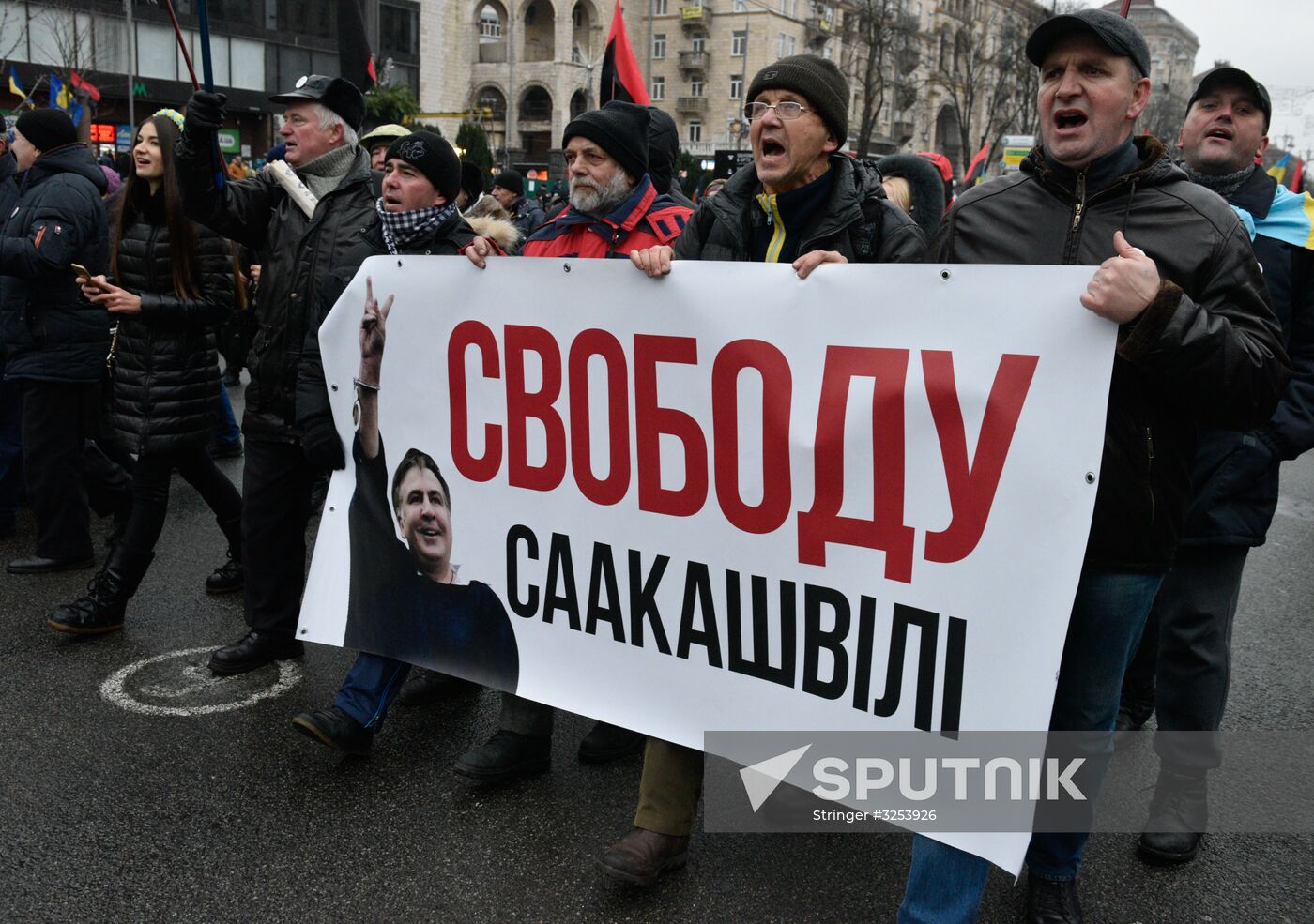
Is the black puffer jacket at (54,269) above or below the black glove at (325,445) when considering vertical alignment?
above

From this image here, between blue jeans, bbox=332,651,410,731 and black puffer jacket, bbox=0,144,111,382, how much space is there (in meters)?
2.47

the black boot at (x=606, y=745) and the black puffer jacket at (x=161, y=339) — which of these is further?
the black puffer jacket at (x=161, y=339)

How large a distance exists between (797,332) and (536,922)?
1.56m

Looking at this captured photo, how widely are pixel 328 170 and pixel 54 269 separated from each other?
1.73 meters

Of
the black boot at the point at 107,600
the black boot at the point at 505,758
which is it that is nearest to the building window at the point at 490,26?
the black boot at the point at 107,600

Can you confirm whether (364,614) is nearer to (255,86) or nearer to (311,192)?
(311,192)

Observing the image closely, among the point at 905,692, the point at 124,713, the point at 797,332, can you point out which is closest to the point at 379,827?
the point at 124,713

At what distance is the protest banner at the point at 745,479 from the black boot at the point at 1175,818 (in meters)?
1.02

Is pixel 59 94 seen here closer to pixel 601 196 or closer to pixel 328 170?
pixel 328 170

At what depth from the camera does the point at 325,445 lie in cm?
358

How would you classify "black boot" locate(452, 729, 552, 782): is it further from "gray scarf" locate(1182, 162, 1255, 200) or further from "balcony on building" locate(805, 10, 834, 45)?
"balcony on building" locate(805, 10, 834, 45)

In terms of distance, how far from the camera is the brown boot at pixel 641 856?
2791 millimetres

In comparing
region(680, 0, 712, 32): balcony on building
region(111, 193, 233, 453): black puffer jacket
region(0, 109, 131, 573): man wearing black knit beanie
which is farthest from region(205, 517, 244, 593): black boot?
region(680, 0, 712, 32): balcony on building

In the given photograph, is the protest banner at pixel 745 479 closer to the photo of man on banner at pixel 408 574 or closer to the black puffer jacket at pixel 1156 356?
the photo of man on banner at pixel 408 574
